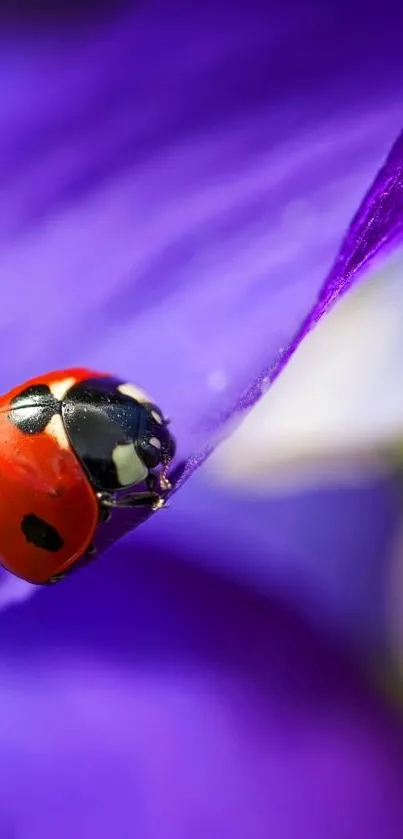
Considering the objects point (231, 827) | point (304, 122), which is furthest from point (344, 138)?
point (231, 827)

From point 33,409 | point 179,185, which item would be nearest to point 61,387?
point 33,409

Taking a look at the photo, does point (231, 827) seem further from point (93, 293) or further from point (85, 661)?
point (93, 293)

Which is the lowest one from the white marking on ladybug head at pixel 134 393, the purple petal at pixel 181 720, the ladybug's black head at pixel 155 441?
the purple petal at pixel 181 720

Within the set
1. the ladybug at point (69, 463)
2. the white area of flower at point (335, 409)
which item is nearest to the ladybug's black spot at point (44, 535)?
the ladybug at point (69, 463)

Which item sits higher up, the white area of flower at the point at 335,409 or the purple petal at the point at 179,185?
the purple petal at the point at 179,185

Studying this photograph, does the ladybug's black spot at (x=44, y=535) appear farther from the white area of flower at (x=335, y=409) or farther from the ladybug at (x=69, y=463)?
the white area of flower at (x=335, y=409)

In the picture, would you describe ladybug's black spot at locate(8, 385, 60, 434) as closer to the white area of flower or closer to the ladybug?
the ladybug
